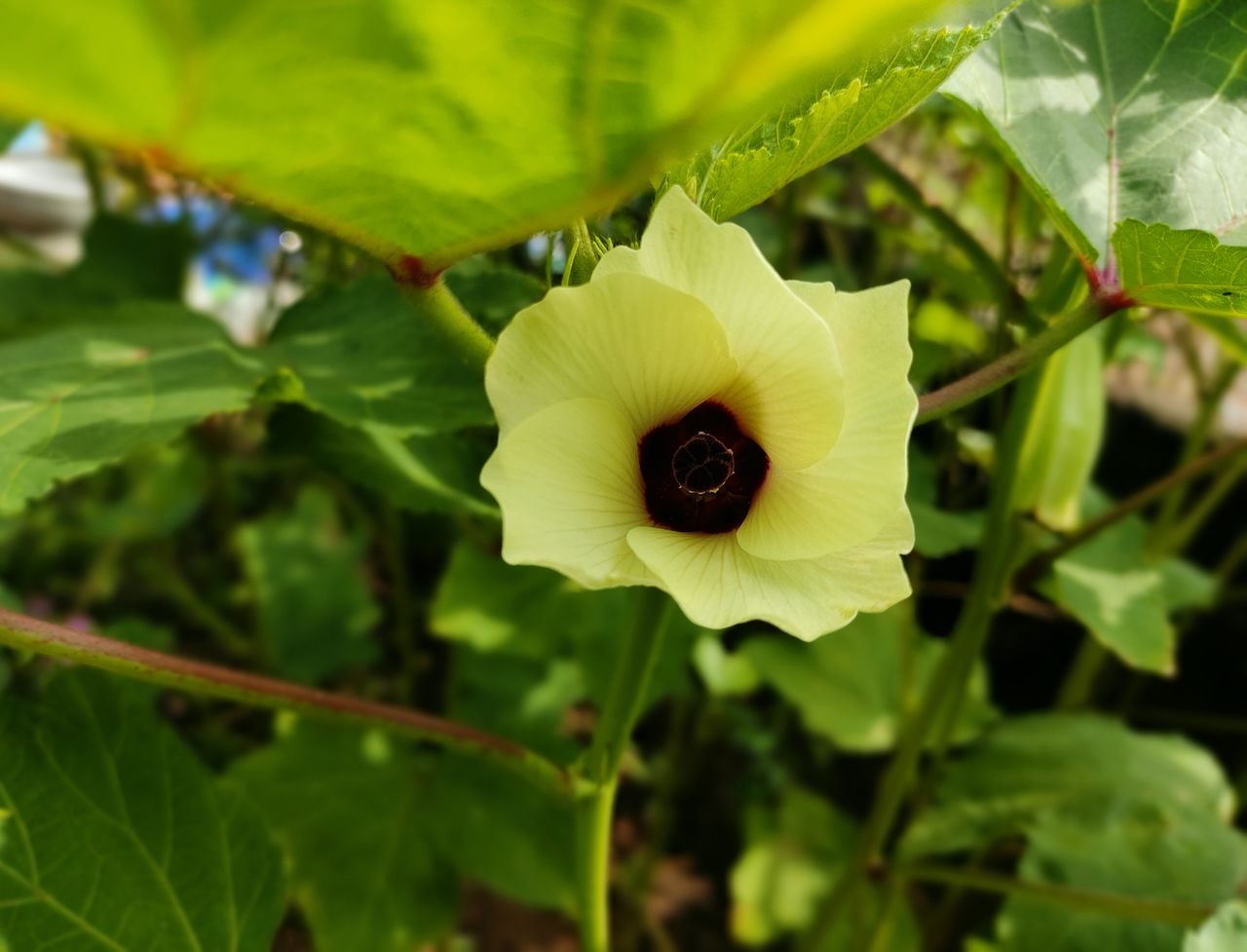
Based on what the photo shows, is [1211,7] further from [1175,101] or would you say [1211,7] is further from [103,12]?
[103,12]

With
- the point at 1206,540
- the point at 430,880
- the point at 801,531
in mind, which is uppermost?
the point at 801,531

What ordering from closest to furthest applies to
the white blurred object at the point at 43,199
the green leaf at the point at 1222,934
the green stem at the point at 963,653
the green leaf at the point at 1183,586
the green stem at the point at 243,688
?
the green stem at the point at 243,688 < the green leaf at the point at 1222,934 < the green stem at the point at 963,653 < the green leaf at the point at 1183,586 < the white blurred object at the point at 43,199

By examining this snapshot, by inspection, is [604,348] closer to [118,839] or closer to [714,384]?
[714,384]

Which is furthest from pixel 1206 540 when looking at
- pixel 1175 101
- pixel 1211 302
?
pixel 1211 302

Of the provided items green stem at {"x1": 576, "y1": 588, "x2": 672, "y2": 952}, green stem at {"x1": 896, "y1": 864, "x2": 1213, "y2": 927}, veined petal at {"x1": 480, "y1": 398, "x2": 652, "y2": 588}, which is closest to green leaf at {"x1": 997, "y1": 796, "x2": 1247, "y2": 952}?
green stem at {"x1": 896, "y1": 864, "x2": 1213, "y2": 927}

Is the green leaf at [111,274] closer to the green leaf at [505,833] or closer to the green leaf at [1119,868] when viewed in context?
the green leaf at [505,833]

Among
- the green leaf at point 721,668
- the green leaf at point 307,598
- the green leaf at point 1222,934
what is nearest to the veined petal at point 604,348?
the green leaf at point 1222,934
